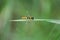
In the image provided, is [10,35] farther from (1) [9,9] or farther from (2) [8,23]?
(1) [9,9]

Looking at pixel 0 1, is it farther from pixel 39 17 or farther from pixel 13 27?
pixel 39 17

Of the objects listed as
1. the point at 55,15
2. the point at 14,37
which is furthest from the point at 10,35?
the point at 55,15

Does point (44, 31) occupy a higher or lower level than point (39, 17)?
lower

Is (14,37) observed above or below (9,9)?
below

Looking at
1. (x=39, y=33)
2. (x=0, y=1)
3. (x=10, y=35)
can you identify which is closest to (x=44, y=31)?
(x=39, y=33)

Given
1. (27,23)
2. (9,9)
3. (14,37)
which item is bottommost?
(14,37)

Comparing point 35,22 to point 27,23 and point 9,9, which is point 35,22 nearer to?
point 27,23
